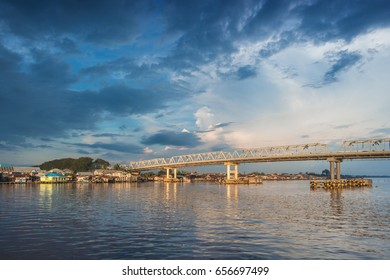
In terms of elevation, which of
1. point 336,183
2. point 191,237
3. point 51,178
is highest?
point 51,178

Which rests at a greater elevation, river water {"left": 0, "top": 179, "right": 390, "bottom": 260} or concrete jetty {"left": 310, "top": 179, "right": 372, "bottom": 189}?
river water {"left": 0, "top": 179, "right": 390, "bottom": 260}

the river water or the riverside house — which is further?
the riverside house

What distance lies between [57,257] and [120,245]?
4.11 metres

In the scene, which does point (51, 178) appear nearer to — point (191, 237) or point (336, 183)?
point (336, 183)

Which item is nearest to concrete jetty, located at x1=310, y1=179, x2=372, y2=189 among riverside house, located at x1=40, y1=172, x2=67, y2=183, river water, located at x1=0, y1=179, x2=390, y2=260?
river water, located at x1=0, y1=179, x2=390, y2=260

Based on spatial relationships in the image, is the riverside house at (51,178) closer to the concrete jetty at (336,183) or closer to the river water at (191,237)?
the concrete jetty at (336,183)

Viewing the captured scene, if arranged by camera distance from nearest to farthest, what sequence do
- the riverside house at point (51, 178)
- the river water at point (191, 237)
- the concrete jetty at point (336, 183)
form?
the river water at point (191, 237)
the concrete jetty at point (336, 183)
the riverside house at point (51, 178)

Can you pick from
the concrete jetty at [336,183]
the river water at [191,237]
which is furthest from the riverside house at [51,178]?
the river water at [191,237]

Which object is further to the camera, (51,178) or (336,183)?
(51,178)

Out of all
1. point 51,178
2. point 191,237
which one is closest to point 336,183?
point 191,237

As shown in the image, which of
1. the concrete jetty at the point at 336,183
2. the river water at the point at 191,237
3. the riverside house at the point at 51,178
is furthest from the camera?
the riverside house at the point at 51,178

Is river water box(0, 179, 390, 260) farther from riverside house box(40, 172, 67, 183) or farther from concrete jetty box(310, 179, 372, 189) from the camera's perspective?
riverside house box(40, 172, 67, 183)

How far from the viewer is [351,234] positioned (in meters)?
26.1
